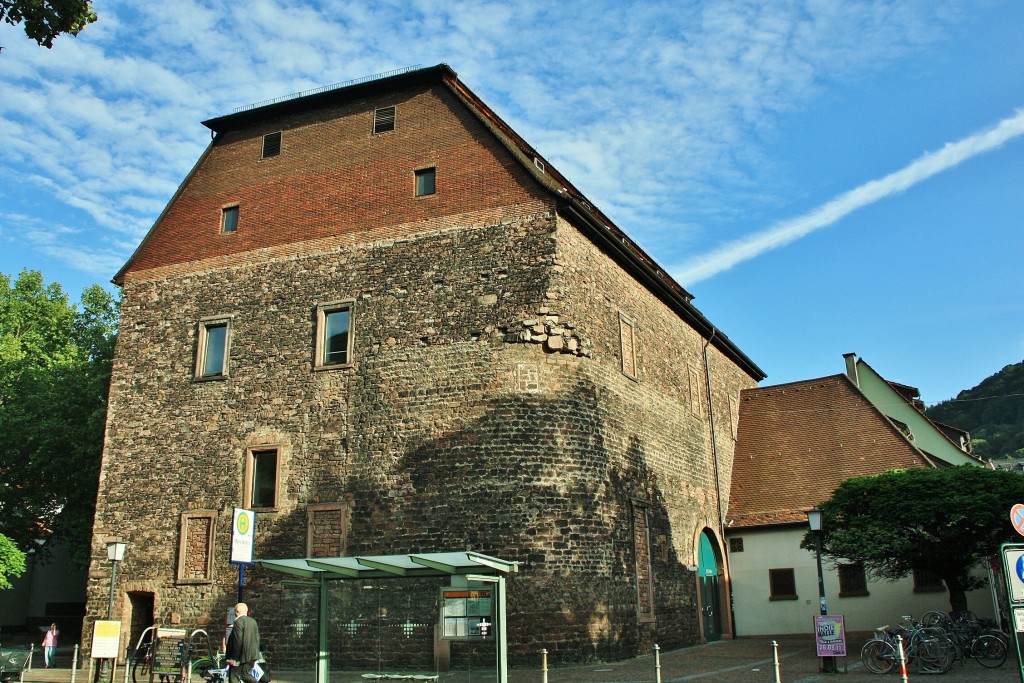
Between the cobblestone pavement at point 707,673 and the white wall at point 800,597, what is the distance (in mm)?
3722

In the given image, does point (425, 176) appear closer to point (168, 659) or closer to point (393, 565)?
point (393, 565)

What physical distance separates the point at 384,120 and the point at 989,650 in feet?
59.7

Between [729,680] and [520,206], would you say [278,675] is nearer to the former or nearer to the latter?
[729,680]

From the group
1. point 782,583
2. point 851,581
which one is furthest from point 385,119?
point 851,581

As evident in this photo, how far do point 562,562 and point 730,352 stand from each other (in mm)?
17327

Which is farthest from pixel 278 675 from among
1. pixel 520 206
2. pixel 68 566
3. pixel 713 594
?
pixel 68 566

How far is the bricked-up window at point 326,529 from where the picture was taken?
19.7 metres

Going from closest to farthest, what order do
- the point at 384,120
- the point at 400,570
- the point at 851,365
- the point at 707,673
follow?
the point at 400,570 → the point at 707,673 → the point at 384,120 → the point at 851,365

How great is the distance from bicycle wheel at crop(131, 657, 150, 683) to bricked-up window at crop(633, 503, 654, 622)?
10750 mm

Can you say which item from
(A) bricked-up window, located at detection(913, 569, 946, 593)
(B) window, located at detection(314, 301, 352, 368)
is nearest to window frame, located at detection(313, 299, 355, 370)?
(B) window, located at detection(314, 301, 352, 368)

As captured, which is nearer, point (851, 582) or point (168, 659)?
point (168, 659)

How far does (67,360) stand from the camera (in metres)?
35.3

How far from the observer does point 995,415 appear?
8256 cm

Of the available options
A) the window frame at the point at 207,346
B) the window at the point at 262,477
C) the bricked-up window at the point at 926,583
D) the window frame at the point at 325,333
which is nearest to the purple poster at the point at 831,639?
the bricked-up window at the point at 926,583
